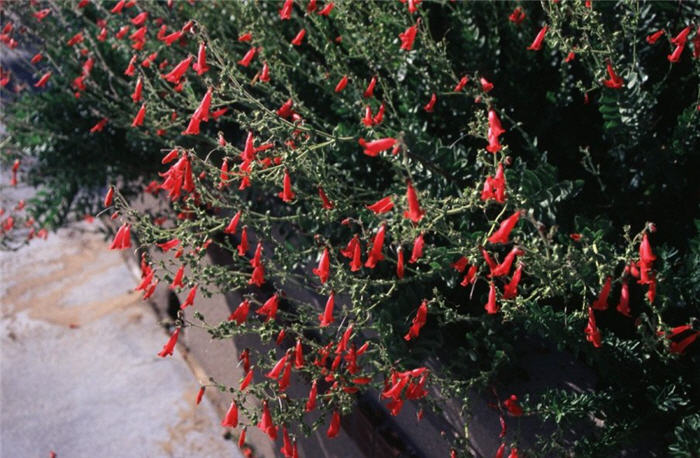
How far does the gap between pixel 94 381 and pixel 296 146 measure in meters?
2.89

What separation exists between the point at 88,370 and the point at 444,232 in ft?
10.9

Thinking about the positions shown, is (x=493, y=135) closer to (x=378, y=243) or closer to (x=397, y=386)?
(x=378, y=243)

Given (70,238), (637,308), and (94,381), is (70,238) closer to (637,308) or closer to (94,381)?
(94,381)

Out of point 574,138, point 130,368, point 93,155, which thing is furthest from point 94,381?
point 574,138

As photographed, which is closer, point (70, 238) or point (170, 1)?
point (170, 1)

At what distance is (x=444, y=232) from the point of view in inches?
89.0

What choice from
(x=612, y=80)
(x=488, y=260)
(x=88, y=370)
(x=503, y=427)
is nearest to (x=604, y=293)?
(x=488, y=260)

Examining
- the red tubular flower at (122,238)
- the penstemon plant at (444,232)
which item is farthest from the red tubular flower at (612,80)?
the red tubular flower at (122,238)

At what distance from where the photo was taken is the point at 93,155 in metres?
4.77

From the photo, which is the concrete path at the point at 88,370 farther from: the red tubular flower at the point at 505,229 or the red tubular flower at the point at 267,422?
the red tubular flower at the point at 505,229

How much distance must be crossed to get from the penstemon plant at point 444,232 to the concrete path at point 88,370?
81 centimetres

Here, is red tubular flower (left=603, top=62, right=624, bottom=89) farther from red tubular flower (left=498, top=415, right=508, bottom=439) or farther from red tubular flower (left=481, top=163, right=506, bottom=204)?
red tubular flower (left=498, top=415, right=508, bottom=439)

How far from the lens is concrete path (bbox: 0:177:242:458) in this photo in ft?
13.7

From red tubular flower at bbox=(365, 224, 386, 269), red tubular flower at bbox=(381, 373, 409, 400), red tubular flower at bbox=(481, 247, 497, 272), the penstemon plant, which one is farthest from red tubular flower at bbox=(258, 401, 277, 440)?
red tubular flower at bbox=(481, 247, 497, 272)
